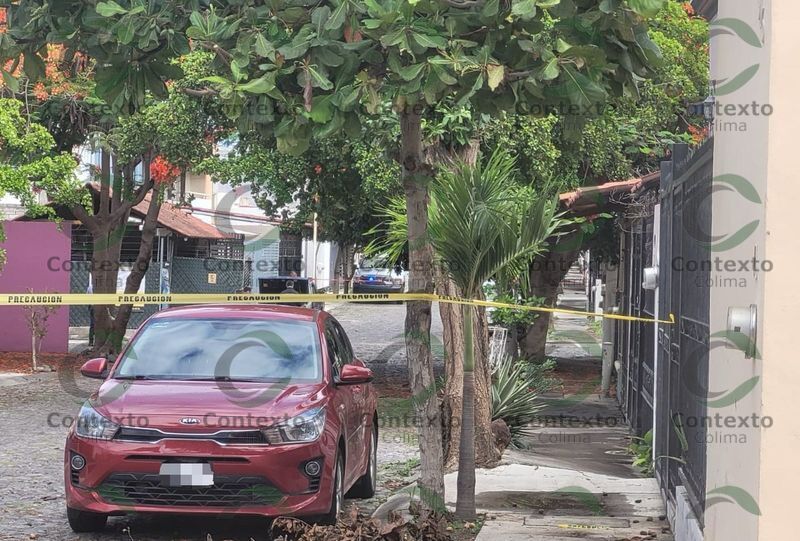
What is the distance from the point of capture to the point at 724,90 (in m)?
5.33

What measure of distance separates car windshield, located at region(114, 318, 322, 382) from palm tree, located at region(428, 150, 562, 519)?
4.12 feet

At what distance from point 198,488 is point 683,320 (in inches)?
137

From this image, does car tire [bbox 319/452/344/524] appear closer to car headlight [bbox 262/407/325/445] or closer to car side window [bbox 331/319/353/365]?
car headlight [bbox 262/407/325/445]

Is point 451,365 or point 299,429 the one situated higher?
point 451,365

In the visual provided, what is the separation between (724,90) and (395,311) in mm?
39908

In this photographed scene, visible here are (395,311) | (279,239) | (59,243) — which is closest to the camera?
(59,243)

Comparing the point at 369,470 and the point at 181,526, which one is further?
the point at 369,470

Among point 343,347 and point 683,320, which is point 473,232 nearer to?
point 683,320

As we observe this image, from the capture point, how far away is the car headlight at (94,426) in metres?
7.81

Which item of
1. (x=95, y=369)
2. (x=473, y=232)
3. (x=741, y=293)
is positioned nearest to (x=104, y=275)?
(x=95, y=369)

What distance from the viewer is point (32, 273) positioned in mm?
23672

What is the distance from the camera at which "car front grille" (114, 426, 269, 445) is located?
7.69 metres

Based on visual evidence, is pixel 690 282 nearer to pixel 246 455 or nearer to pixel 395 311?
A: pixel 246 455

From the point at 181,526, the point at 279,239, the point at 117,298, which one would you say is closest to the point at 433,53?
the point at 181,526
